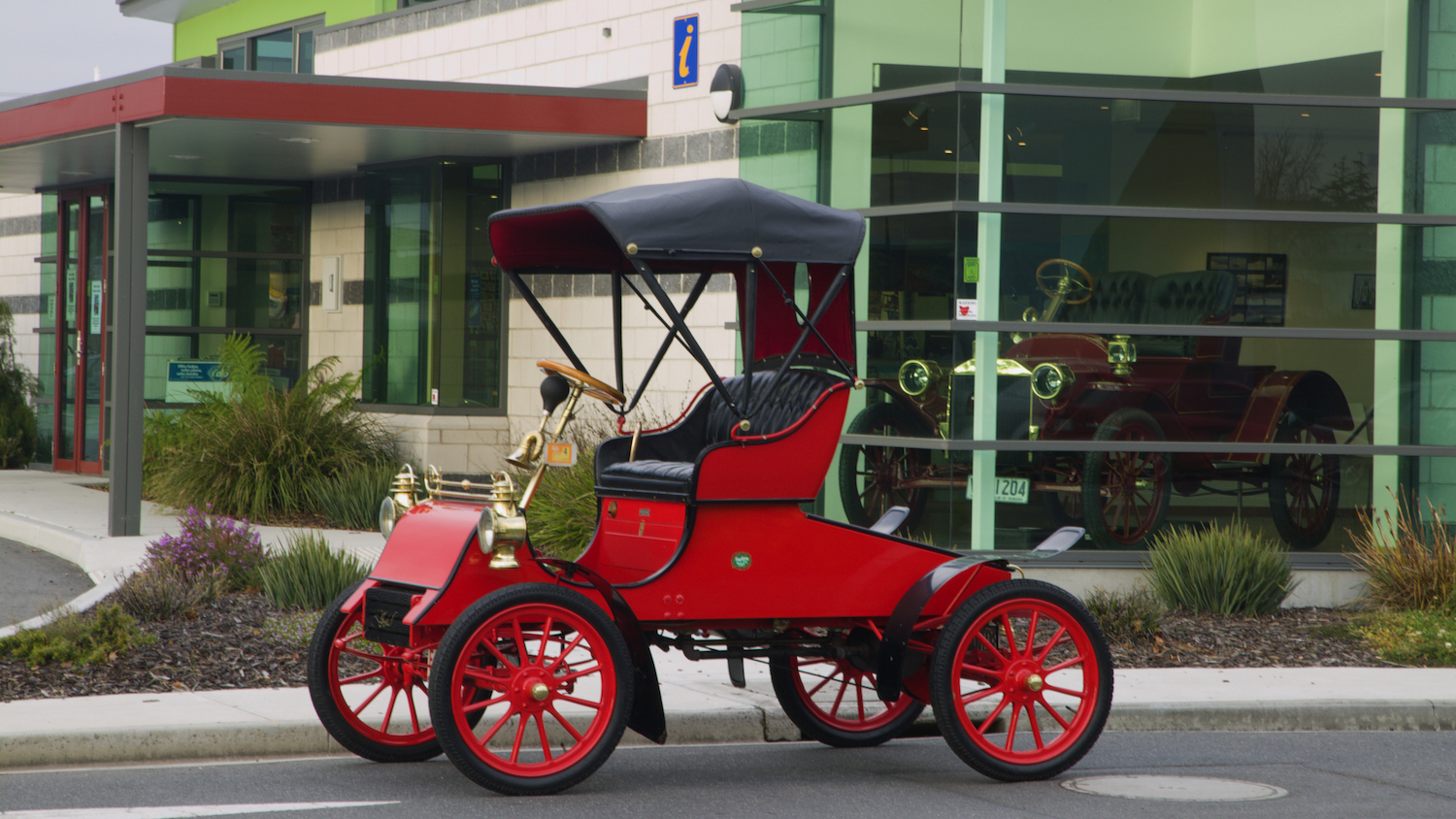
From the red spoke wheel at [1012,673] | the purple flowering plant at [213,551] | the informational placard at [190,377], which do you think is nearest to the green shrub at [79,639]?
the purple flowering plant at [213,551]

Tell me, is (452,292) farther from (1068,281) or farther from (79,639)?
(79,639)

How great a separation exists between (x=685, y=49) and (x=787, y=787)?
31.7 feet

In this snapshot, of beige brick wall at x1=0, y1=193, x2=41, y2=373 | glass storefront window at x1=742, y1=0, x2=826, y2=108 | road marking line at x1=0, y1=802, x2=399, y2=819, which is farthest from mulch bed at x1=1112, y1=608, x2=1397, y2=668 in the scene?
beige brick wall at x1=0, y1=193, x2=41, y2=373

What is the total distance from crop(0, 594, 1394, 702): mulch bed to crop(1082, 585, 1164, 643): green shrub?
8cm

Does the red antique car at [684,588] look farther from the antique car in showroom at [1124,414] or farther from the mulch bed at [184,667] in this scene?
the antique car in showroom at [1124,414]

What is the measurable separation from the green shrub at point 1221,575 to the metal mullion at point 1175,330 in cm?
152

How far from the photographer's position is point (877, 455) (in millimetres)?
11703

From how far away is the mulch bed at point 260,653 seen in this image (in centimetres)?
775

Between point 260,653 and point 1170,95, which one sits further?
point 1170,95

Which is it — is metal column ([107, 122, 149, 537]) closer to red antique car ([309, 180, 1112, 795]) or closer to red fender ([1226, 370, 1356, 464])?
red antique car ([309, 180, 1112, 795])

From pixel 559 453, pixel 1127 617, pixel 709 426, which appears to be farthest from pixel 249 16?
pixel 559 453

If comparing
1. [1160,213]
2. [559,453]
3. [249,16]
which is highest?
[249,16]

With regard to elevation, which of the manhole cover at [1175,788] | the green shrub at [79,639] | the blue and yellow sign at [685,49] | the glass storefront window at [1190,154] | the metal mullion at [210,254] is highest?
the blue and yellow sign at [685,49]

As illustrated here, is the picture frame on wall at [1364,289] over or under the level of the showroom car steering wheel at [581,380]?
over
